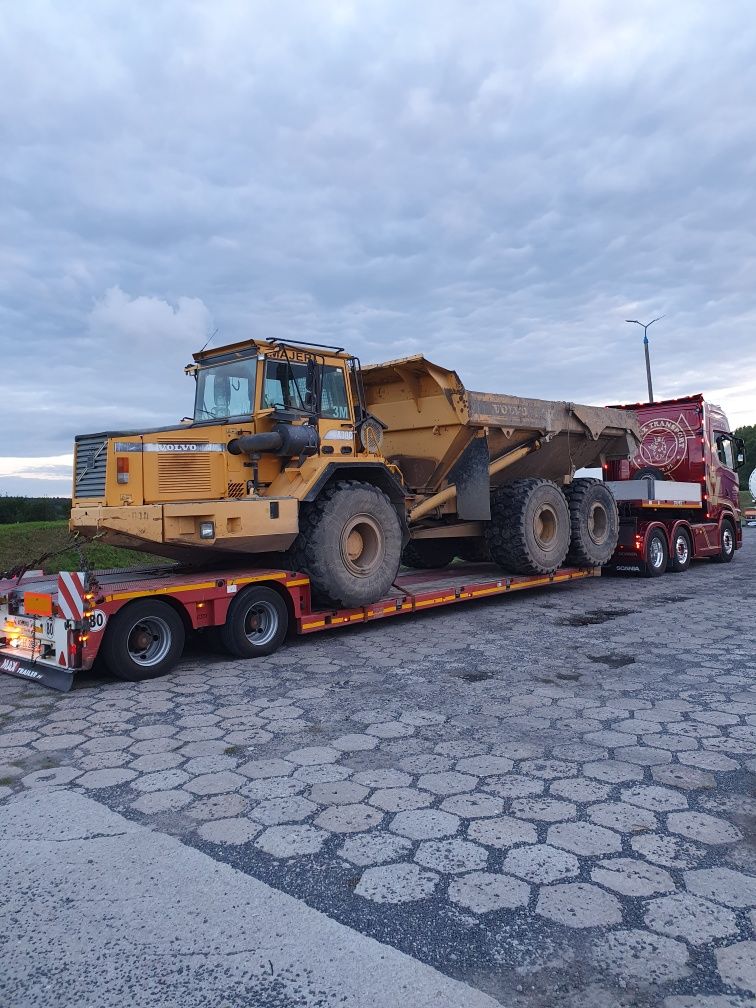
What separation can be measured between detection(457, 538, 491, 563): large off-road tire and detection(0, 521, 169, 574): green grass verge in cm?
534

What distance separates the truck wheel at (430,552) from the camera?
516 inches

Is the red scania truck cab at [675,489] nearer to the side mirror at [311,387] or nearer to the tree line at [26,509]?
the side mirror at [311,387]

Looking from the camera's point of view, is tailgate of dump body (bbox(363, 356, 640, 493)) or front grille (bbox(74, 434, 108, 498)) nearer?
front grille (bbox(74, 434, 108, 498))

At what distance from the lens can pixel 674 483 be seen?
15031 mm

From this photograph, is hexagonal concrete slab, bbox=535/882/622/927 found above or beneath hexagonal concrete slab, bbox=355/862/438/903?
beneath

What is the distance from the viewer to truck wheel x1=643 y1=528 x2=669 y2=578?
46.6 feet

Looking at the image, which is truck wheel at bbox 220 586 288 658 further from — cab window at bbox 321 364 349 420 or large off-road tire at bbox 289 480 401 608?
cab window at bbox 321 364 349 420

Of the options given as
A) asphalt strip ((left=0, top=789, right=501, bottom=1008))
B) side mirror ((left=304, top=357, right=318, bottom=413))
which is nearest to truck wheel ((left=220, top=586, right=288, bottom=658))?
side mirror ((left=304, top=357, right=318, bottom=413))

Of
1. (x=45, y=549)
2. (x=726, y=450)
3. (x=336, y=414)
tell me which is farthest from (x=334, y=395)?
(x=726, y=450)

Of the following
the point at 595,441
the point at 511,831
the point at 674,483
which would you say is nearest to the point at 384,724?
the point at 511,831

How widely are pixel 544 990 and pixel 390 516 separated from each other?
662 centimetres

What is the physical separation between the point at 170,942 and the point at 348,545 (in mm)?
5980

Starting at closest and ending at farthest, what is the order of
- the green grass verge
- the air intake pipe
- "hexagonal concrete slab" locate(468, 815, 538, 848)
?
"hexagonal concrete slab" locate(468, 815, 538, 848) → the air intake pipe → the green grass verge

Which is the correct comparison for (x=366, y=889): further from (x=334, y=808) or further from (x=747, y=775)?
(x=747, y=775)
